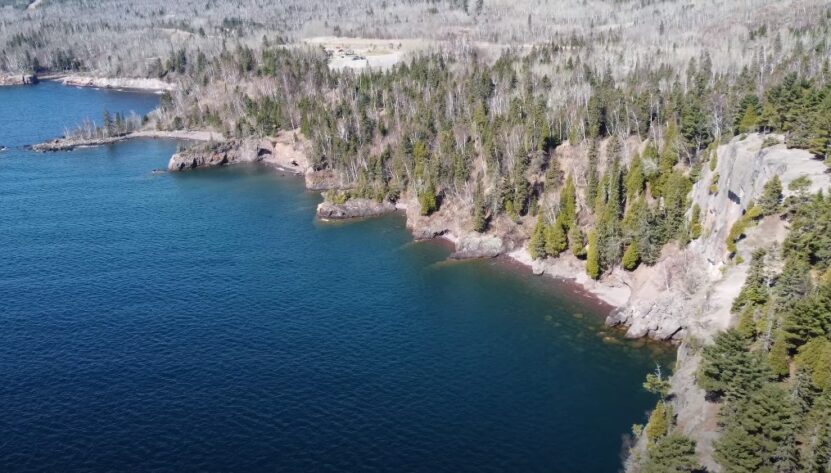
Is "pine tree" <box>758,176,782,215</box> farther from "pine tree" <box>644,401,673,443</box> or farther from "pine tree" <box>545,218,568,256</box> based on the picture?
"pine tree" <box>545,218,568,256</box>

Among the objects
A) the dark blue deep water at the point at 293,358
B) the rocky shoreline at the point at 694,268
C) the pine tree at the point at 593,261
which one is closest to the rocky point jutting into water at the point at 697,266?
the rocky shoreline at the point at 694,268

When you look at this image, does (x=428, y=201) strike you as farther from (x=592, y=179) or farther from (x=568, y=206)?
(x=592, y=179)

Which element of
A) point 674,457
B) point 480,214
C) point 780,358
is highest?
point 480,214

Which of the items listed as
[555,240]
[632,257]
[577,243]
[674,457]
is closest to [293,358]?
[674,457]

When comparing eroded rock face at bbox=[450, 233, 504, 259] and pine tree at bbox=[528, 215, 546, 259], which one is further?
eroded rock face at bbox=[450, 233, 504, 259]

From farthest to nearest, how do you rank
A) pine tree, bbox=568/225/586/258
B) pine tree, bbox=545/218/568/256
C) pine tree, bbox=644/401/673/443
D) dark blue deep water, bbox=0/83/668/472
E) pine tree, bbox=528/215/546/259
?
1. pine tree, bbox=528/215/546/259
2. pine tree, bbox=545/218/568/256
3. pine tree, bbox=568/225/586/258
4. dark blue deep water, bbox=0/83/668/472
5. pine tree, bbox=644/401/673/443

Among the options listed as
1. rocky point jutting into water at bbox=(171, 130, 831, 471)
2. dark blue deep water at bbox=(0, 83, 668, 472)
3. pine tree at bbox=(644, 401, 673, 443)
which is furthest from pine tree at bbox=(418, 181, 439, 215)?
pine tree at bbox=(644, 401, 673, 443)

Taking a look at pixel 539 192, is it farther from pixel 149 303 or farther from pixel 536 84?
pixel 149 303

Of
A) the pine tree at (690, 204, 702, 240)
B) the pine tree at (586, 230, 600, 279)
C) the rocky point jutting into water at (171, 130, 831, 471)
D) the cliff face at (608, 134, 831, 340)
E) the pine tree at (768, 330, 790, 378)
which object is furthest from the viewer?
the pine tree at (586, 230, 600, 279)

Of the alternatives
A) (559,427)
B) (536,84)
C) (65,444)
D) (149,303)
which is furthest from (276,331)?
(536,84)
